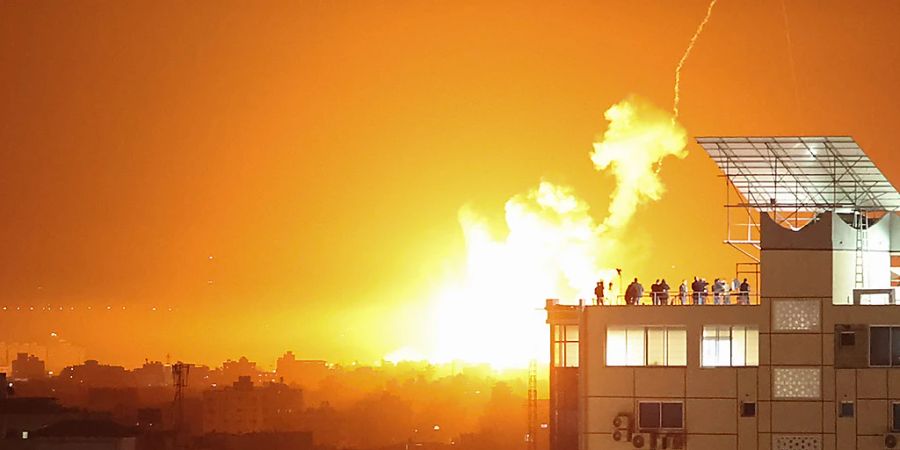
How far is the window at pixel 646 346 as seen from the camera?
60844 mm

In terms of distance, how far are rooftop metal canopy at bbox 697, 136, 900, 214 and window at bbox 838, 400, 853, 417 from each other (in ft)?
21.4

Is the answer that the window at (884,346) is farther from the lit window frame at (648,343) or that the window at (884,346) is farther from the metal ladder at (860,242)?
the lit window frame at (648,343)

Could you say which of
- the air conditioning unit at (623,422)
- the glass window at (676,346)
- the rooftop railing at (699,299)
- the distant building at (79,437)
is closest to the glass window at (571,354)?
the rooftop railing at (699,299)

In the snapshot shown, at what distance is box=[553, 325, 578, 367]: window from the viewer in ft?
209

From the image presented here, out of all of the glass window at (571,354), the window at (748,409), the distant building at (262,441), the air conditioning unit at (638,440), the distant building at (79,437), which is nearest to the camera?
the window at (748,409)

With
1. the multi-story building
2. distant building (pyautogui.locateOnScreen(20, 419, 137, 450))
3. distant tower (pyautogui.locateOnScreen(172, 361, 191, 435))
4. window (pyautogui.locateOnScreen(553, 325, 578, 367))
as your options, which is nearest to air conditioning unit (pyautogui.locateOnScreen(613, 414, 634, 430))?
the multi-story building

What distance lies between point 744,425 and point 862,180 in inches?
356

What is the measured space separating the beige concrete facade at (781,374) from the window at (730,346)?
74 millimetres

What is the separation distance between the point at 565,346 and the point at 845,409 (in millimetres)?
9889

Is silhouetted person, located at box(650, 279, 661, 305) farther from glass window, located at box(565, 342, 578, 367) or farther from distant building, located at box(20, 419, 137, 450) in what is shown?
distant building, located at box(20, 419, 137, 450)

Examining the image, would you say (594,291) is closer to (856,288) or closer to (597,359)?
(597,359)

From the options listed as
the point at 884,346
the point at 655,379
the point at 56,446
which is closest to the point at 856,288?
the point at 884,346

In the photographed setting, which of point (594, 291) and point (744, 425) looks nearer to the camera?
point (744, 425)

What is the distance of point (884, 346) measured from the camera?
5919 centimetres
